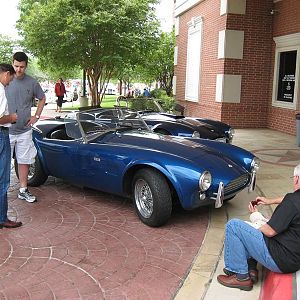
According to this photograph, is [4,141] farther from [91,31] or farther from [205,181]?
[91,31]

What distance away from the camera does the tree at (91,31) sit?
15.9 metres

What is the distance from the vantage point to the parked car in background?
8125mm

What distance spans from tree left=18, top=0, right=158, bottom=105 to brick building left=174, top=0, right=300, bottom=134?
9.56ft

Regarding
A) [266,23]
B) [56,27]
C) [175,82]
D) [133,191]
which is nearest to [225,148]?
[133,191]

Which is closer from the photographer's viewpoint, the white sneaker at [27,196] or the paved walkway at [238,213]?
the paved walkway at [238,213]

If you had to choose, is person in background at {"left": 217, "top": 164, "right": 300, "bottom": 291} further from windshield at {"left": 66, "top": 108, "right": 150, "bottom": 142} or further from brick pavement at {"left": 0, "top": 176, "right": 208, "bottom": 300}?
windshield at {"left": 66, "top": 108, "right": 150, "bottom": 142}

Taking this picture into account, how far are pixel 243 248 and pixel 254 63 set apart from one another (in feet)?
39.5

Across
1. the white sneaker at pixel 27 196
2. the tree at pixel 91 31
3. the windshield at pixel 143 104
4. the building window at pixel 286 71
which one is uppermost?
the tree at pixel 91 31

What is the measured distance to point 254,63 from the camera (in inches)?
573

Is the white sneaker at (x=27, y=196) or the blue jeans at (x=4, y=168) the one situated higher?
the blue jeans at (x=4, y=168)

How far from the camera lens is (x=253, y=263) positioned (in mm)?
3615

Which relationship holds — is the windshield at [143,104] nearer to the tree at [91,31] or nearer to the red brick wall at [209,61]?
the red brick wall at [209,61]

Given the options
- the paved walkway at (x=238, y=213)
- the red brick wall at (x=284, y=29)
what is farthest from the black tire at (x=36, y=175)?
the red brick wall at (x=284, y=29)

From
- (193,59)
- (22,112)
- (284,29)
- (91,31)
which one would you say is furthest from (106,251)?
(193,59)
